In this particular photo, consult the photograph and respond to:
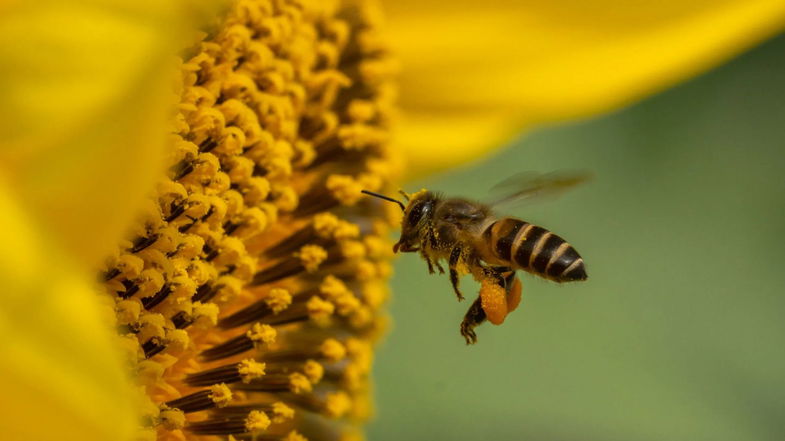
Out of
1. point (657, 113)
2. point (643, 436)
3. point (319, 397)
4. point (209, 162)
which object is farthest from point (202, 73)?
point (657, 113)

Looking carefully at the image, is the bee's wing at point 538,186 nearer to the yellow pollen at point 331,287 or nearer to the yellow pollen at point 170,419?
the yellow pollen at point 331,287

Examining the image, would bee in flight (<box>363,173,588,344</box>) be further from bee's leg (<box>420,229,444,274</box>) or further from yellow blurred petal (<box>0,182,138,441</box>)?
yellow blurred petal (<box>0,182,138,441</box>)

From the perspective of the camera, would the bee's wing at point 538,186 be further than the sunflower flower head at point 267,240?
Yes

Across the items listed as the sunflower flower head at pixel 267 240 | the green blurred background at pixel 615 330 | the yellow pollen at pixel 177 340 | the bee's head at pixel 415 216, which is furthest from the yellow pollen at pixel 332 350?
the green blurred background at pixel 615 330

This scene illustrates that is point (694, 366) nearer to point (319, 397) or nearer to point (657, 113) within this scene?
point (657, 113)

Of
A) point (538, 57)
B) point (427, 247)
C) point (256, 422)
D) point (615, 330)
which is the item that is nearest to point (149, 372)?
point (256, 422)

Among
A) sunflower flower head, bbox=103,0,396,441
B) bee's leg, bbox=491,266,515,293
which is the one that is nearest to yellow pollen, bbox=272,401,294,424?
sunflower flower head, bbox=103,0,396,441

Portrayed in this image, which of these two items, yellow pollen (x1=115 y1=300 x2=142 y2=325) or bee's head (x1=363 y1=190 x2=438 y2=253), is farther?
bee's head (x1=363 y1=190 x2=438 y2=253)
